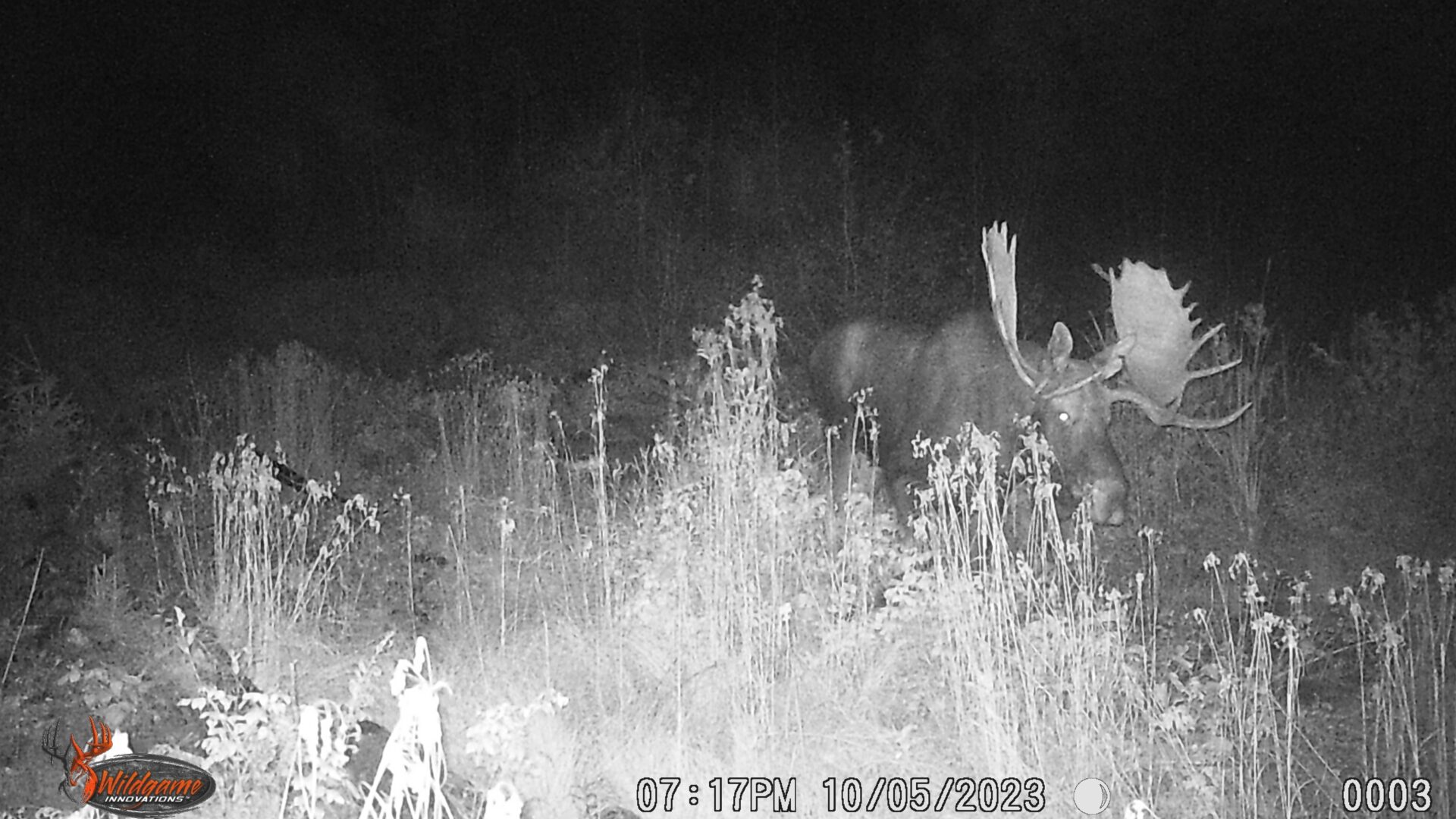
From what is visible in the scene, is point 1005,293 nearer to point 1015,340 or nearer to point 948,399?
point 1015,340

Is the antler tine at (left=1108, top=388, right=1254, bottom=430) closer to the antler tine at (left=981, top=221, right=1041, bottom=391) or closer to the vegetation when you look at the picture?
the antler tine at (left=981, top=221, right=1041, bottom=391)

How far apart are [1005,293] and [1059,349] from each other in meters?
0.46

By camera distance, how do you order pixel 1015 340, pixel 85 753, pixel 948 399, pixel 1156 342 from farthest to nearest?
1. pixel 948 399
2. pixel 1156 342
3. pixel 1015 340
4. pixel 85 753

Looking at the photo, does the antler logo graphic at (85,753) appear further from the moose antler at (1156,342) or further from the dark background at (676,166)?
the dark background at (676,166)

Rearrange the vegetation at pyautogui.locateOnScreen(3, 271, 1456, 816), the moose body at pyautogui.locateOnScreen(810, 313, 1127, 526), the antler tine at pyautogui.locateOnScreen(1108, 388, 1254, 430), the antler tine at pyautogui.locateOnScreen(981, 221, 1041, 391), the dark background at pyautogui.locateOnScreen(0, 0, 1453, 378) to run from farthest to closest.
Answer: the dark background at pyautogui.locateOnScreen(0, 0, 1453, 378)
the antler tine at pyautogui.locateOnScreen(981, 221, 1041, 391)
the antler tine at pyautogui.locateOnScreen(1108, 388, 1254, 430)
the moose body at pyautogui.locateOnScreen(810, 313, 1127, 526)
the vegetation at pyautogui.locateOnScreen(3, 271, 1456, 816)

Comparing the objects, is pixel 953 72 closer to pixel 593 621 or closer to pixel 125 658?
pixel 593 621

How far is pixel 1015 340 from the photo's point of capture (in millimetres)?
6379

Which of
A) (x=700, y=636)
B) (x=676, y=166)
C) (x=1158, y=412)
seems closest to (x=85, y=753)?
(x=700, y=636)

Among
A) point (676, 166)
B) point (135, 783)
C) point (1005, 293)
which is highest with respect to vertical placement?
point (676, 166)

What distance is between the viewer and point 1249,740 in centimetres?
403

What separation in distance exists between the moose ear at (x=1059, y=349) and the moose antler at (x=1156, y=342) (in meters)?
0.27

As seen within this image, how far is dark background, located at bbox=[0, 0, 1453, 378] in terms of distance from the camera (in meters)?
10.8

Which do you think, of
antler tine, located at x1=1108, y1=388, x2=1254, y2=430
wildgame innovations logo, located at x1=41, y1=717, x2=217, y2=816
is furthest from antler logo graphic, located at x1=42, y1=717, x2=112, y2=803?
antler tine, located at x1=1108, y1=388, x2=1254, y2=430

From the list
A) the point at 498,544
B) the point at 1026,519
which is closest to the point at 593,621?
the point at 498,544
